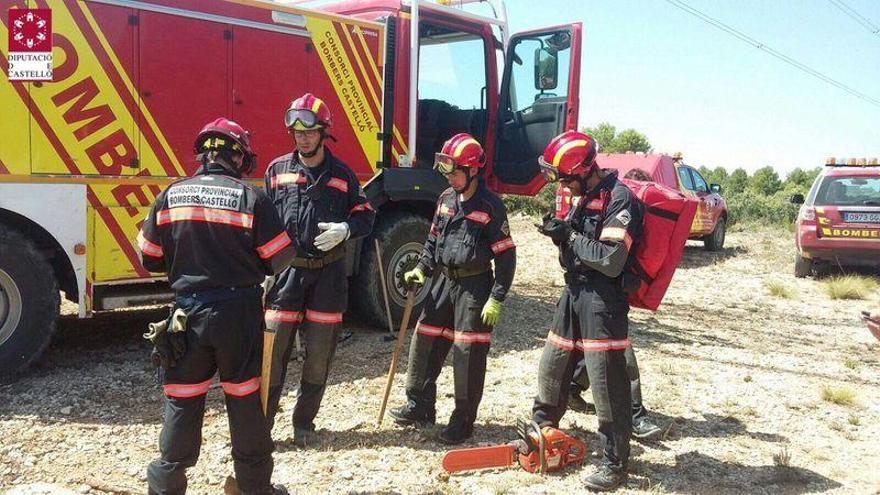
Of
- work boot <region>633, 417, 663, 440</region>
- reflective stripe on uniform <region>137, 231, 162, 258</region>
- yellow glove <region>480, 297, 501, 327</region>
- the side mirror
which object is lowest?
work boot <region>633, 417, 663, 440</region>

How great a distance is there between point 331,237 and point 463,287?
2.86 feet

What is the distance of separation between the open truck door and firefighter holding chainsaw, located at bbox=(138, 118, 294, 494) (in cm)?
427

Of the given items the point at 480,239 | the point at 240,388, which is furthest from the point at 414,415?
the point at 240,388

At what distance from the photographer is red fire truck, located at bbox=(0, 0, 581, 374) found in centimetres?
499

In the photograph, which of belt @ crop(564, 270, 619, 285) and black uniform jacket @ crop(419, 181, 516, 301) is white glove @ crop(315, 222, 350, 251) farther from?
belt @ crop(564, 270, 619, 285)

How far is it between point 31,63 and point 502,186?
4393 mm

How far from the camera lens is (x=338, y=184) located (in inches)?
177

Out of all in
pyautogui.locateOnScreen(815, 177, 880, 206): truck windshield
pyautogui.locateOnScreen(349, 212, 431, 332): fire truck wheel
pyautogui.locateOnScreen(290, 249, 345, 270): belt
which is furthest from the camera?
pyautogui.locateOnScreen(815, 177, 880, 206): truck windshield

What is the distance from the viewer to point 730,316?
9.30 metres

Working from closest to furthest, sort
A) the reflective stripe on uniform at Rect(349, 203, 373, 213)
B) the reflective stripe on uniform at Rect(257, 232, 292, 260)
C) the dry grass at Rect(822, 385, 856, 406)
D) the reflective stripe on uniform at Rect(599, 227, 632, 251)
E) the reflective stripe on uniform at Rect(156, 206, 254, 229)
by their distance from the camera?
the reflective stripe on uniform at Rect(156, 206, 254, 229) < the reflective stripe on uniform at Rect(257, 232, 292, 260) < the reflective stripe on uniform at Rect(599, 227, 632, 251) < the reflective stripe on uniform at Rect(349, 203, 373, 213) < the dry grass at Rect(822, 385, 856, 406)

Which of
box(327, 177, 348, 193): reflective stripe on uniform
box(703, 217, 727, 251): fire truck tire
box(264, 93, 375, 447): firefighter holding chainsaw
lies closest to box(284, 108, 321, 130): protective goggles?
box(264, 93, 375, 447): firefighter holding chainsaw

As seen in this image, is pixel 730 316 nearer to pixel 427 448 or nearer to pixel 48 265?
pixel 427 448

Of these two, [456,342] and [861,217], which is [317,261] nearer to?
[456,342]

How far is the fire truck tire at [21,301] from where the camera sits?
4.94 metres
